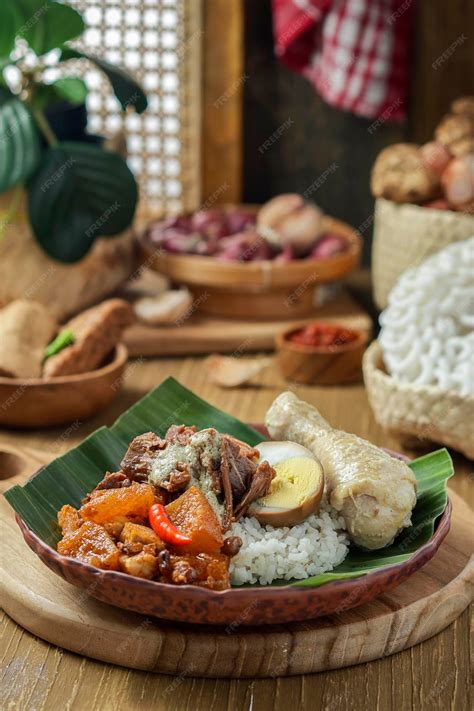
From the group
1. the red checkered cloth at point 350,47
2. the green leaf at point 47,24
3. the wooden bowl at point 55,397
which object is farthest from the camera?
the red checkered cloth at point 350,47

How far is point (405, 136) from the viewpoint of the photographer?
413cm

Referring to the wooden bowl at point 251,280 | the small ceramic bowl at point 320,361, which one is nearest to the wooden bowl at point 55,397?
the small ceramic bowl at point 320,361

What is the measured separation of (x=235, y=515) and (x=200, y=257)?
68.4 inches

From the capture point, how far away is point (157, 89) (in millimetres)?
4086

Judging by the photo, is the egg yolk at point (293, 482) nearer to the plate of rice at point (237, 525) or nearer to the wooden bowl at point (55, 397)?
the plate of rice at point (237, 525)

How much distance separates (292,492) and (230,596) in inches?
11.7

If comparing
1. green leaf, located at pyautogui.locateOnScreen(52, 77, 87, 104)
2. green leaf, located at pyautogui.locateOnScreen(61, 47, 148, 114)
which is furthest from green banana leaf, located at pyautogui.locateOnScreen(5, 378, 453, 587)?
green leaf, located at pyautogui.locateOnScreen(52, 77, 87, 104)

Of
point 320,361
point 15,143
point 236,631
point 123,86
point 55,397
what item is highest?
point 123,86

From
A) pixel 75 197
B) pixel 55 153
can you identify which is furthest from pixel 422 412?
pixel 55 153

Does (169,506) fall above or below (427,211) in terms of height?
above

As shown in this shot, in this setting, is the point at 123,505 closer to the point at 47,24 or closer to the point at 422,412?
the point at 422,412

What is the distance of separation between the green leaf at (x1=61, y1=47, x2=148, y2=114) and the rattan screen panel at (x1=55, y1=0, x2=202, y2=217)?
0.75 meters

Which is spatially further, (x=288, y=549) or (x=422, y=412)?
(x=422, y=412)

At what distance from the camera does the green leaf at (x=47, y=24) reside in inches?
123
